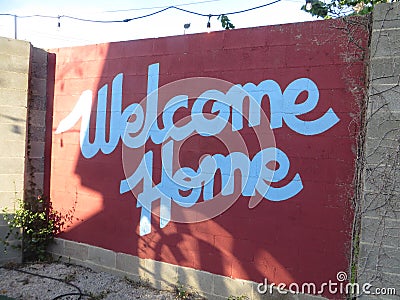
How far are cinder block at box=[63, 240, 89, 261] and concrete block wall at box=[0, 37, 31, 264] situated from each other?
555mm

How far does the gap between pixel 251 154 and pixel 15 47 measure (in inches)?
124

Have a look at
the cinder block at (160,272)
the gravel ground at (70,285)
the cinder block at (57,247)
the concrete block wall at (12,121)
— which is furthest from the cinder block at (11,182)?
the cinder block at (160,272)

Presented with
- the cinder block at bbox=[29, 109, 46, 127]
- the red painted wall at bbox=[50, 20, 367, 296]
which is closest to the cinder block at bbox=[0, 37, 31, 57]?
the red painted wall at bbox=[50, 20, 367, 296]

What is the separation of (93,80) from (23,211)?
70.6 inches

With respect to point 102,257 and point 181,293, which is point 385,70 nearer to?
point 181,293

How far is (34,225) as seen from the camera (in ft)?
15.4

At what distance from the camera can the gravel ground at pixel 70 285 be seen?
3842mm

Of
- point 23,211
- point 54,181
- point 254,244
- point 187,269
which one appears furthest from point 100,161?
point 254,244

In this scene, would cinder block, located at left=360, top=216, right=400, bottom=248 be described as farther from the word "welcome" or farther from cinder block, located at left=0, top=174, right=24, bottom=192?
cinder block, located at left=0, top=174, right=24, bottom=192

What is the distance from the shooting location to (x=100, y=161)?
441 centimetres

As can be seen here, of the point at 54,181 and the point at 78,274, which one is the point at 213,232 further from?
the point at 54,181

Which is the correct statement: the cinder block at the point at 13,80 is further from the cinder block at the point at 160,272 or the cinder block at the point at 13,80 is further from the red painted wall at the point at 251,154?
the cinder block at the point at 160,272

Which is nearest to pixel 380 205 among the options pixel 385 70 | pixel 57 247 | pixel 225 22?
pixel 385 70

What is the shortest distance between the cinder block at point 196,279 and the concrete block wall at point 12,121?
213cm
